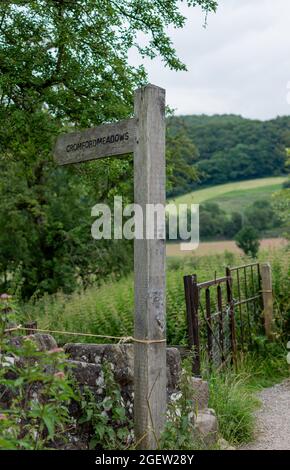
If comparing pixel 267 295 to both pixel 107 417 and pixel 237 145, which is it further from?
pixel 237 145

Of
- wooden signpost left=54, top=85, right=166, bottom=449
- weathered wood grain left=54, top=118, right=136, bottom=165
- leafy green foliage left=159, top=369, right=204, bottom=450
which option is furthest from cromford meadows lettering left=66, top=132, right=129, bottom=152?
leafy green foliage left=159, top=369, right=204, bottom=450

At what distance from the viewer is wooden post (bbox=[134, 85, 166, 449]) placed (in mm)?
4207

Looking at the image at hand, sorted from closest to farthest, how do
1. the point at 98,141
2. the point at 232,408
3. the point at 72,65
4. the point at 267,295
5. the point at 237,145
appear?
the point at 98,141 < the point at 232,408 < the point at 72,65 < the point at 267,295 < the point at 237,145

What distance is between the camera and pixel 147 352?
13.8 ft

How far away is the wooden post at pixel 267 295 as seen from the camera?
30.3ft

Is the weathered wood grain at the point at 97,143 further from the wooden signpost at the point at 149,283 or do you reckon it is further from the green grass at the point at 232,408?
the green grass at the point at 232,408

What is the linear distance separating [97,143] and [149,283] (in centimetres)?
120

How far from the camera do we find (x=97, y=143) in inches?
185

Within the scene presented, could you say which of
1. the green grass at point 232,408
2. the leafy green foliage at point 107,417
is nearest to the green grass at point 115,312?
the green grass at point 232,408

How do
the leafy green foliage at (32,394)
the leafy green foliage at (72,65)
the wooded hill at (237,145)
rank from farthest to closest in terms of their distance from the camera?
the wooded hill at (237,145) → the leafy green foliage at (72,65) → the leafy green foliage at (32,394)

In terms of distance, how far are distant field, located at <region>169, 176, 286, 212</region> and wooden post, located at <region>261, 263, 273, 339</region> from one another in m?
30.1

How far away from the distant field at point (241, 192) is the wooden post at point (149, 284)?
116 feet

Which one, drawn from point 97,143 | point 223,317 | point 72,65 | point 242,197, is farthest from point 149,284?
point 242,197
